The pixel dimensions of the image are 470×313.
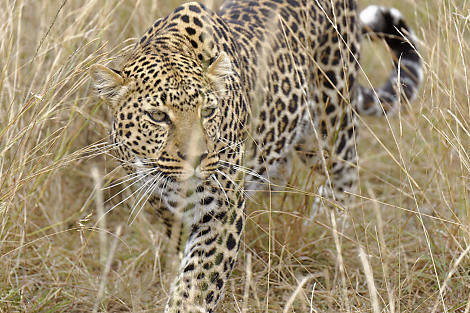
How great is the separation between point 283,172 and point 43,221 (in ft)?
6.42

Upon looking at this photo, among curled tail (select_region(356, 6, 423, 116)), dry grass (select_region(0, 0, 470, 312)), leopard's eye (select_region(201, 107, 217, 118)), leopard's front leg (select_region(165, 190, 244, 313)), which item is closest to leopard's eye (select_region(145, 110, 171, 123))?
leopard's eye (select_region(201, 107, 217, 118))

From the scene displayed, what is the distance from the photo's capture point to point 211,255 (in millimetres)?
4070

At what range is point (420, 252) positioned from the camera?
15.8 ft

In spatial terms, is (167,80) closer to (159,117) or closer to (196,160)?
(159,117)

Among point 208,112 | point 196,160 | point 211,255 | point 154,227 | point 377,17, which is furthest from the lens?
point 377,17

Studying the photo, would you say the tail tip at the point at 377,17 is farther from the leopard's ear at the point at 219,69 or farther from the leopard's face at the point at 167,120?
the leopard's face at the point at 167,120

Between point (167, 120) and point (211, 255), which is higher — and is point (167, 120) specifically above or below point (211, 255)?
above

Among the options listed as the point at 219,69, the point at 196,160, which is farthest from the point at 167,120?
the point at 219,69

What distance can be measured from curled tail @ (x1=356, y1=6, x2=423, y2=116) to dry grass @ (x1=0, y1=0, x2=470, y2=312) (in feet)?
1.58

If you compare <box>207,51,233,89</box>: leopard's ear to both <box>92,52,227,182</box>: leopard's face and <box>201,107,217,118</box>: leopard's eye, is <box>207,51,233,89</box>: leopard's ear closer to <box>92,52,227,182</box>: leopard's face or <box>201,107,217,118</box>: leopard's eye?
<box>92,52,227,182</box>: leopard's face

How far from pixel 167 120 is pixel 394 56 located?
9.59 ft

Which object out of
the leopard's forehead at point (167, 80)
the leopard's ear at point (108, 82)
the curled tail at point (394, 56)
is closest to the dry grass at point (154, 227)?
the leopard's ear at point (108, 82)

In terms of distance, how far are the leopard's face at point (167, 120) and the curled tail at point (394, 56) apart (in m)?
2.38

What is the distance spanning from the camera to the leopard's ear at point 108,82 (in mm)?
3830
